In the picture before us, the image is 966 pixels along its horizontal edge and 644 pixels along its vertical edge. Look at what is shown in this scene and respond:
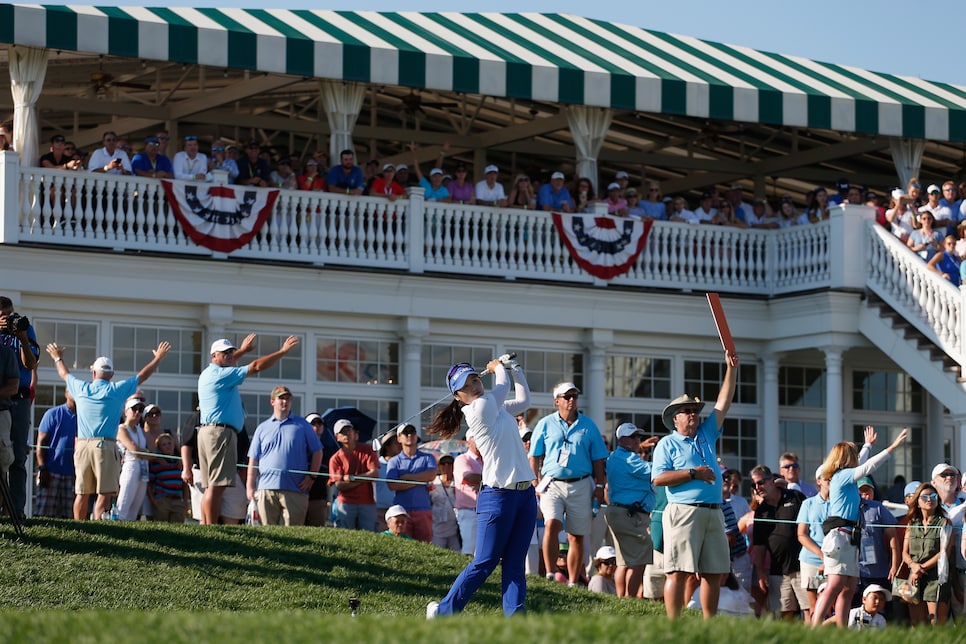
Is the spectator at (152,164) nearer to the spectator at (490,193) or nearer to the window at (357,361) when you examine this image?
the window at (357,361)

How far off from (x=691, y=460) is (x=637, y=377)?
1244 centimetres

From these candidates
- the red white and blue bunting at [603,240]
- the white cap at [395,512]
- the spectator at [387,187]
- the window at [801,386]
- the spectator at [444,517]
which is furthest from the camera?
the window at [801,386]

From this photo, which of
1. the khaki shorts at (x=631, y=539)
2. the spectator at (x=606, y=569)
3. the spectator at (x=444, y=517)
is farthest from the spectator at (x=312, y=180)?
the khaki shorts at (x=631, y=539)

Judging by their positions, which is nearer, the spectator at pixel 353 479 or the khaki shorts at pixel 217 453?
the khaki shorts at pixel 217 453

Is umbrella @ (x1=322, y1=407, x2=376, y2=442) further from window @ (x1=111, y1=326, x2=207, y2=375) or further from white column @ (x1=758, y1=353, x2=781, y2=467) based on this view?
white column @ (x1=758, y1=353, x2=781, y2=467)

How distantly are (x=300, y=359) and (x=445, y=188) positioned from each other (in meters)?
3.03

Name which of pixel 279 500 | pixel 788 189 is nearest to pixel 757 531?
pixel 279 500

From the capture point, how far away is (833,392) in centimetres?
2473

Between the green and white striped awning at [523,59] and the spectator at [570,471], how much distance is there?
8.18 meters

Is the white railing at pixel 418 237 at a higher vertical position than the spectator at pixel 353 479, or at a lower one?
higher

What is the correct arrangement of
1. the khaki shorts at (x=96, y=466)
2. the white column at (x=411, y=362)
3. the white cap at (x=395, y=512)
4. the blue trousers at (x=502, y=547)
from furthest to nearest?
1. the white column at (x=411, y=362)
2. the white cap at (x=395, y=512)
3. the khaki shorts at (x=96, y=466)
4. the blue trousers at (x=502, y=547)

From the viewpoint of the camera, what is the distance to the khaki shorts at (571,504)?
16.5 meters

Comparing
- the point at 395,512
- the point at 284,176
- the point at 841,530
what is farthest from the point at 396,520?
the point at 284,176

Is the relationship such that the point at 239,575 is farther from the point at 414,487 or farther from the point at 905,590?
the point at 905,590
